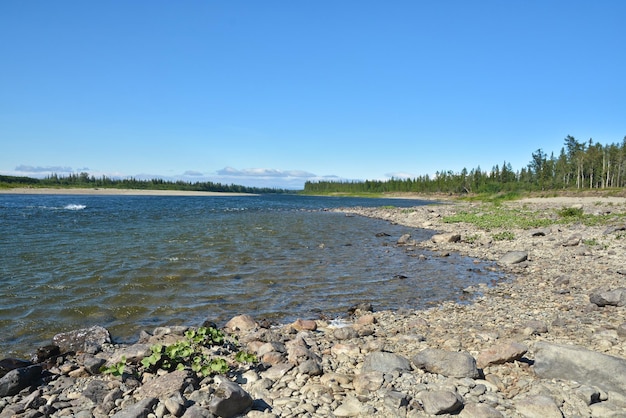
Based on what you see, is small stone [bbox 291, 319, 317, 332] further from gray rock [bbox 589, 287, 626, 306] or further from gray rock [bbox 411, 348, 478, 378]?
gray rock [bbox 589, 287, 626, 306]

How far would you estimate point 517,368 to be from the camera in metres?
6.08

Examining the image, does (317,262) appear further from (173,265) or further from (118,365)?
(118,365)

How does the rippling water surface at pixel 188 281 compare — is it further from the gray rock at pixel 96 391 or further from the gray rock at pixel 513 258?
the gray rock at pixel 96 391

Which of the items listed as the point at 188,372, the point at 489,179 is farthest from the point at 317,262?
the point at 489,179

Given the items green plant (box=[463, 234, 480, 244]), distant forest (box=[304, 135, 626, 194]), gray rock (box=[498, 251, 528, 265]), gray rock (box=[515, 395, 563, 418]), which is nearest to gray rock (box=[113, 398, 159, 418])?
gray rock (box=[515, 395, 563, 418])

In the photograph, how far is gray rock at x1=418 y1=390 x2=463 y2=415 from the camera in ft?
15.6

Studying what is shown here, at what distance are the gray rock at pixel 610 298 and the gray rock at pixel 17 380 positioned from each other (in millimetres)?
12739

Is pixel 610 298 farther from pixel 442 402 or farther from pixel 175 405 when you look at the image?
pixel 175 405

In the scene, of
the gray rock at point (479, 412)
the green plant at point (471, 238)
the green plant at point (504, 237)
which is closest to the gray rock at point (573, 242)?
the green plant at point (504, 237)

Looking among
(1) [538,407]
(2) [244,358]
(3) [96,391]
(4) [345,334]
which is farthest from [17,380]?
(1) [538,407]

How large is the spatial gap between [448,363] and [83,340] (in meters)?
7.04

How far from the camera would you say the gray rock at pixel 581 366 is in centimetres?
522

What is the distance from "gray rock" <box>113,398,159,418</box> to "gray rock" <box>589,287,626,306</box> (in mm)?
10933

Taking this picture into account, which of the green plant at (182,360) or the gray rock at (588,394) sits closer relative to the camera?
the gray rock at (588,394)
